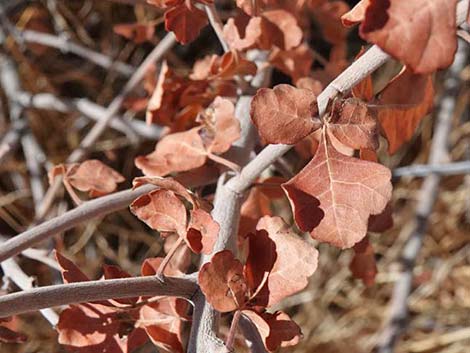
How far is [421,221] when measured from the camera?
3.37 ft

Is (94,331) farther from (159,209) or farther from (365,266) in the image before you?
(365,266)

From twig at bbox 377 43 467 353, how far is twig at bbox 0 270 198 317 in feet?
1.88

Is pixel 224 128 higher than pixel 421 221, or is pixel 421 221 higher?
pixel 224 128

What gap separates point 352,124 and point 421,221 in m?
0.64

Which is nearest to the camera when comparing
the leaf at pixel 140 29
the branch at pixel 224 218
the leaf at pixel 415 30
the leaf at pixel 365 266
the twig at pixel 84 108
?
the leaf at pixel 415 30

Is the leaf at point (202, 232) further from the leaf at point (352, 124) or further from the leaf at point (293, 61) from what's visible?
the leaf at point (293, 61)

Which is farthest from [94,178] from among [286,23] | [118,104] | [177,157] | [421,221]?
[421,221]

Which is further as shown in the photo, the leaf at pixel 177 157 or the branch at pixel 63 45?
the branch at pixel 63 45

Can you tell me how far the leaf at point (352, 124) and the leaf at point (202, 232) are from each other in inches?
3.4

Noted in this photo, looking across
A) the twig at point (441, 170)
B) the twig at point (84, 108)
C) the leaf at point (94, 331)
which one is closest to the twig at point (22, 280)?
the leaf at point (94, 331)

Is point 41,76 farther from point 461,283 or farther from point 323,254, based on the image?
point 461,283

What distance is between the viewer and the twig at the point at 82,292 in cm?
38

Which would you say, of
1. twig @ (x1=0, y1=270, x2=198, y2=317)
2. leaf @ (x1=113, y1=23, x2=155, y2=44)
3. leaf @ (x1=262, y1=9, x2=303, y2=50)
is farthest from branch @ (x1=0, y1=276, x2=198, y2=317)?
leaf @ (x1=113, y1=23, x2=155, y2=44)

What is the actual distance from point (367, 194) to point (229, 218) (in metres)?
0.12
